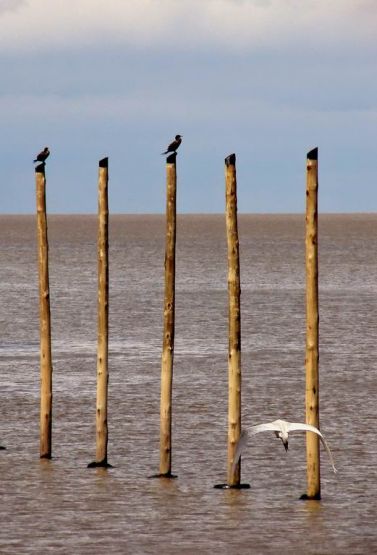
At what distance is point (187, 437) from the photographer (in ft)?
76.8

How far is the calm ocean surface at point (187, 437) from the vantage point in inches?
673

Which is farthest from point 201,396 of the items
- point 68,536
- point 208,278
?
point 208,278

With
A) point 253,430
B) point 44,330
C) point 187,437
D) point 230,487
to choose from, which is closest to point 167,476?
point 230,487

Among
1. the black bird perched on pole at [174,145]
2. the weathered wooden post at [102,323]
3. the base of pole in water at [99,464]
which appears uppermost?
the black bird perched on pole at [174,145]

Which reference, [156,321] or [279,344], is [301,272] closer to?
[156,321]

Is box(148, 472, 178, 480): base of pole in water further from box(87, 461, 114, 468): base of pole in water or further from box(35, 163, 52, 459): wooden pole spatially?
box(35, 163, 52, 459): wooden pole

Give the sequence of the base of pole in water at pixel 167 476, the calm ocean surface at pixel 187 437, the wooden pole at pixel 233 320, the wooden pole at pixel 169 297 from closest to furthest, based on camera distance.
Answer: the calm ocean surface at pixel 187 437 → the wooden pole at pixel 233 320 → the wooden pole at pixel 169 297 → the base of pole in water at pixel 167 476

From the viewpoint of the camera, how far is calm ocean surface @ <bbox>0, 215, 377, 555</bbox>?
17.1 meters

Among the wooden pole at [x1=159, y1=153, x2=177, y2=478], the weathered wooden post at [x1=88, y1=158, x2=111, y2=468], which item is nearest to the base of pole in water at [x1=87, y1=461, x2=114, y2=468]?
the weathered wooden post at [x1=88, y1=158, x2=111, y2=468]

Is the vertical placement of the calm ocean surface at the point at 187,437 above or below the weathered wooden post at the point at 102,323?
below

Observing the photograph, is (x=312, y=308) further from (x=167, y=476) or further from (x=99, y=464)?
(x=99, y=464)

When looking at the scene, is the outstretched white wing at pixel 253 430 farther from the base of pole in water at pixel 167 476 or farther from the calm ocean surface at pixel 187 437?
the base of pole in water at pixel 167 476

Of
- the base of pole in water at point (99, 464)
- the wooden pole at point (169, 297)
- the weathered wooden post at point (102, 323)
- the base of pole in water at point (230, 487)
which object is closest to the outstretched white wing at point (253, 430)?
the base of pole in water at point (230, 487)

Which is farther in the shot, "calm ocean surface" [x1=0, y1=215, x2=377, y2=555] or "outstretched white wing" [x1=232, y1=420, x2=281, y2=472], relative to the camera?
"outstretched white wing" [x1=232, y1=420, x2=281, y2=472]
